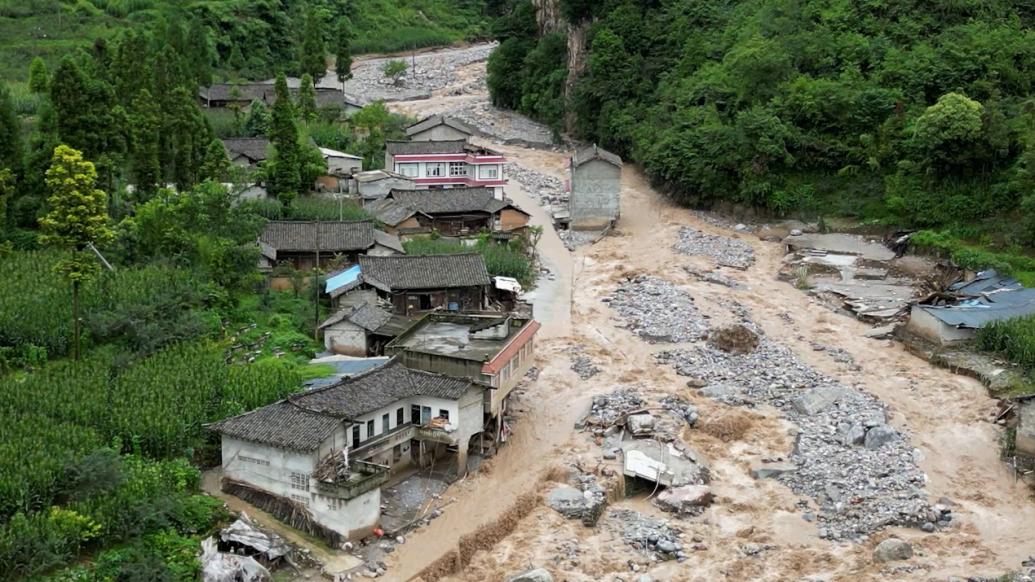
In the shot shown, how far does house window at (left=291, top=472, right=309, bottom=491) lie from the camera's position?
27.4 m

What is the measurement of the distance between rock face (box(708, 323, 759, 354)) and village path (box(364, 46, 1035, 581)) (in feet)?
5.15

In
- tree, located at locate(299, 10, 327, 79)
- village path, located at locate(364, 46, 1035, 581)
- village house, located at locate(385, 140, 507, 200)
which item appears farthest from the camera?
tree, located at locate(299, 10, 327, 79)

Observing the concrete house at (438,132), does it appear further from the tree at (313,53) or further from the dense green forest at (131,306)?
the tree at (313,53)

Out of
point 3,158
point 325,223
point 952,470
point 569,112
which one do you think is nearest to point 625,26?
point 569,112

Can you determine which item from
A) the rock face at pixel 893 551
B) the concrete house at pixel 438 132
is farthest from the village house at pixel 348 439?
the concrete house at pixel 438 132

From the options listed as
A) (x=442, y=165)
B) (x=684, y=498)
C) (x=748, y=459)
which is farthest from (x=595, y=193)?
(x=684, y=498)

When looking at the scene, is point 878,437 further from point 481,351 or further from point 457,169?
point 457,169

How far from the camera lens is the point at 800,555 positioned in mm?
27297

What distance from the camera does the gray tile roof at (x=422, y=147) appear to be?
63.2 meters

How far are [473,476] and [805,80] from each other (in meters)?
40.2

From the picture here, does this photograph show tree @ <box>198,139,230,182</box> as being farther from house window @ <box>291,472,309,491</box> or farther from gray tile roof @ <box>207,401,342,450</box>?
house window @ <box>291,472,309,491</box>

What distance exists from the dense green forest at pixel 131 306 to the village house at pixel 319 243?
41.8 inches

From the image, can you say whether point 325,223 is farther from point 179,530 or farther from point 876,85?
point 876,85

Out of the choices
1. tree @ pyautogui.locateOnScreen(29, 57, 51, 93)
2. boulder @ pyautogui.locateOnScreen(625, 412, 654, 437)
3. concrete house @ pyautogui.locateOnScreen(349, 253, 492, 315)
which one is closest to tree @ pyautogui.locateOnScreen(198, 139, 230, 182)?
concrete house @ pyautogui.locateOnScreen(349, 253, 492, 315)
